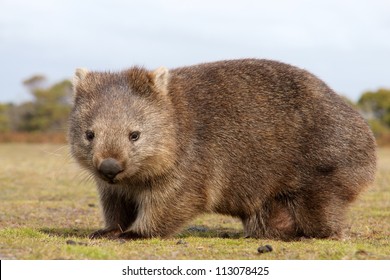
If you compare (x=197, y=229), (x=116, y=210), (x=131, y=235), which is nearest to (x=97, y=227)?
(x=197, y=229)

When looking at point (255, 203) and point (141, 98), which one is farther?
point (255, 203)

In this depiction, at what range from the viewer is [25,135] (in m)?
39.1

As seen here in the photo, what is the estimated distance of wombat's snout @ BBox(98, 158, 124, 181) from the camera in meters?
6.98

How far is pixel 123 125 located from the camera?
732 cm

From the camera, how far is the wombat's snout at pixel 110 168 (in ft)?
22.9

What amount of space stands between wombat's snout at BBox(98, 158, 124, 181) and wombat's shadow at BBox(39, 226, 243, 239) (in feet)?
4.20

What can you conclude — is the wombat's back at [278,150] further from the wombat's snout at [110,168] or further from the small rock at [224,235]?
the wombat's snout at [110,168]

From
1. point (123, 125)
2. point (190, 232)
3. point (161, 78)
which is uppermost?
point (161, 78)

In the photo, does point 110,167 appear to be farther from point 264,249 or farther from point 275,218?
point 275,218

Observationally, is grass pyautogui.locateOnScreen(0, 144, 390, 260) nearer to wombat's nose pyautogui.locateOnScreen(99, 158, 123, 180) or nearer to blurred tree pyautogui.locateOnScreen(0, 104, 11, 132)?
wombat's nose pyautogui.locateOnScreen(99, 158, 123, 180)

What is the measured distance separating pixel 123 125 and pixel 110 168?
54 centimetres

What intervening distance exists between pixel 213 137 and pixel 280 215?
1.22 m

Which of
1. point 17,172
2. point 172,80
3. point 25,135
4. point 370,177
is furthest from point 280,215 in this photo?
point 25,135

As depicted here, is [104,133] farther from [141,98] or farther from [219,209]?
[219,209]
